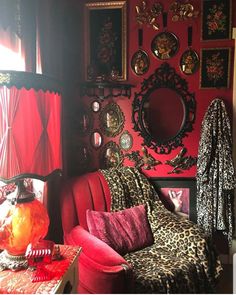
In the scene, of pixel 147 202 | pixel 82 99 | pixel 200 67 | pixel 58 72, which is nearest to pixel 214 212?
pixel 147 202

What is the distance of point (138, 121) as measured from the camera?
9.27 ft

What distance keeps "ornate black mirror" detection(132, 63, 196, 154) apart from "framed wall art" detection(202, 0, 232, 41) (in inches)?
18.5

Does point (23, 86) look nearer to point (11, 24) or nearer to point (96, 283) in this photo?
point (11, 24)

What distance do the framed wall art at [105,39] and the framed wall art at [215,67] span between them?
739 mm

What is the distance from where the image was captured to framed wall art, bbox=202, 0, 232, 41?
2639 millimetres

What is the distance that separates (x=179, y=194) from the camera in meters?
2.81

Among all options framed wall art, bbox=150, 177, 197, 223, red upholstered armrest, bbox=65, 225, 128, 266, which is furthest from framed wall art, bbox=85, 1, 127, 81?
red upholstered armrest, bbox=65, 225, 128, 266

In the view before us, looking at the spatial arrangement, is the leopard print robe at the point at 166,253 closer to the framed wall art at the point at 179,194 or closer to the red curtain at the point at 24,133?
the framed wall art at the point at 179,194

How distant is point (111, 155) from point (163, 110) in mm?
670

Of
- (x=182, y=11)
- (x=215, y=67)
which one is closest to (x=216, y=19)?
(x=182, y=11)

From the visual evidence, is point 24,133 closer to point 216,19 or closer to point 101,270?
point 101,270

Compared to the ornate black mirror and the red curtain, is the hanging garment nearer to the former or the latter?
the ornate black mirror

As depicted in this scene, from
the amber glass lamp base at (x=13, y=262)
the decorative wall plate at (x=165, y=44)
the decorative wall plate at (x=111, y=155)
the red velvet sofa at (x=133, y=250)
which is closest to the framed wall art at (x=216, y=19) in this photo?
the decorative wall plate at (x=165, y=44)

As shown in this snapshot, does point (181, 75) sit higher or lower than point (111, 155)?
higher
